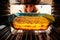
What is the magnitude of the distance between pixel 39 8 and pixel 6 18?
0.20 metres

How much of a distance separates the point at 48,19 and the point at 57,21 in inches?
2.1

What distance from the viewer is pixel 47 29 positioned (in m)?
0.85

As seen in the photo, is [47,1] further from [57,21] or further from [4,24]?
[4,24]

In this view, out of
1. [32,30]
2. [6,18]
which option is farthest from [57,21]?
[6,18]

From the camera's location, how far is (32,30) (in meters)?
0.83

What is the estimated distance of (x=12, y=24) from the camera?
828 millimetres

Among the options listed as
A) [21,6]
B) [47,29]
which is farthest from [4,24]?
[47,29]

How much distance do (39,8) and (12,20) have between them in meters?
0.18

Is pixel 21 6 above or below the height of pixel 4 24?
above

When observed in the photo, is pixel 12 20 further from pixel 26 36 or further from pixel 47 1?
pixel 47 1

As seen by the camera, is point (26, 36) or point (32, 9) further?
point (32, 9)

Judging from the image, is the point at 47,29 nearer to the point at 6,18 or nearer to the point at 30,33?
the point at 30,33

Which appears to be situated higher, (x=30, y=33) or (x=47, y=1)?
(x=47, y=1)

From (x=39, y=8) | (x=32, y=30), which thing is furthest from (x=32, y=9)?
→ (x=32, y=30)
